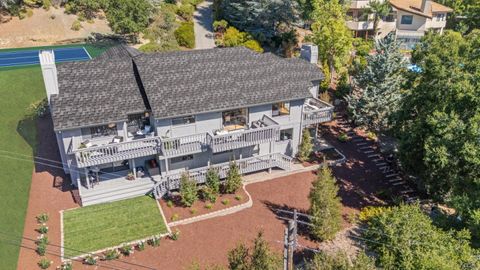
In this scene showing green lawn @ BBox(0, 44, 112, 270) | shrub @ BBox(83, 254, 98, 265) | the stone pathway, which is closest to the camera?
shrub @ BBox(83, 254, 98, 265)

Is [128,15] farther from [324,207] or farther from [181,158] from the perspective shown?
[324,207]

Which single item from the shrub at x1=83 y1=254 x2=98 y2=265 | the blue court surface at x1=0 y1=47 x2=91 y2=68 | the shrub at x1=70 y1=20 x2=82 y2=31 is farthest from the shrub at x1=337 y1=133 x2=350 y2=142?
the shrub at x1=70 y1=20 x2=82 y2=31

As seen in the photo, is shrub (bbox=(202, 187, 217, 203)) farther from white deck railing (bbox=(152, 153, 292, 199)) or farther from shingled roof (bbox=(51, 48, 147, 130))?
shingled roof (bbox=(51, 48, 147, 130))

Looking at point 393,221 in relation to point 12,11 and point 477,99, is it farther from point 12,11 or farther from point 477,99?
point 12,11

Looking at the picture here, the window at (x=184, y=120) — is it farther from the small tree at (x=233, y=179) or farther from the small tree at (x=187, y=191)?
the small tree at (x=233, y=179)

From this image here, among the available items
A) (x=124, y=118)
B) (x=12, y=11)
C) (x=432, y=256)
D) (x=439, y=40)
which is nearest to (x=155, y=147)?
(x=124, y=118)

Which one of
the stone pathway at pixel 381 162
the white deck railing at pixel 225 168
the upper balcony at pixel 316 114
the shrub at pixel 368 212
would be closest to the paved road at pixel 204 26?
the stone pathway at pixel 381 162
